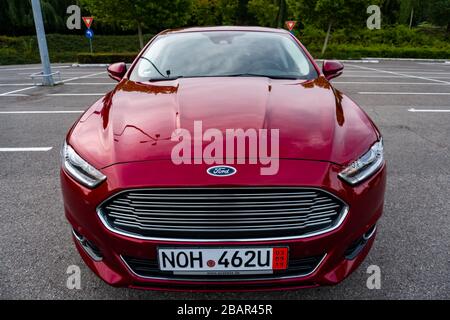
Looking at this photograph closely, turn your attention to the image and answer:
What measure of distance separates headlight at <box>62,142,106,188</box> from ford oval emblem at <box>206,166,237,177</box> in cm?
49

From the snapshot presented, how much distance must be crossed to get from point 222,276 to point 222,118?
79cm

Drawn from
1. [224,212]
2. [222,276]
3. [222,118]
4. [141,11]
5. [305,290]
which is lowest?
[305,290]

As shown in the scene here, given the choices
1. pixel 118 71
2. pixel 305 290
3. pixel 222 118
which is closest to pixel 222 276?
pixel 305 290

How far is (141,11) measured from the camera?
2050 centimetres

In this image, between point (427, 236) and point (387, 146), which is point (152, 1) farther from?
point (427, 236)

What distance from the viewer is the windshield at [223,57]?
8.68ft

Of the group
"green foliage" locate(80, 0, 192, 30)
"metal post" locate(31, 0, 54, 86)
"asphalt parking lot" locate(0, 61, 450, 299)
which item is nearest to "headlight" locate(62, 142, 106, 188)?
"asphalt parking lot" locate(0, 61, 450, 299)

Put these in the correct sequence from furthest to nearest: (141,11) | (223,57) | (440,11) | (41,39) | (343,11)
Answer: (440,11) → (141,11) → (343,11) → (41,39) → (223,57)

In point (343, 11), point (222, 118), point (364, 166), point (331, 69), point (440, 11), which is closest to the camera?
point (364, 166)

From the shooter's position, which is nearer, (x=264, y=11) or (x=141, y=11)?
(x=141, y=11)

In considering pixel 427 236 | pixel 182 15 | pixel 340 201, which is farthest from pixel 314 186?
pixel 182 15

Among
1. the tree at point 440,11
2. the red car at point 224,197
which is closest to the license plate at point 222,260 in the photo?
the red car at point 224,197

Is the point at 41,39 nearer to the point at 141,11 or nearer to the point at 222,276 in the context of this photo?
the point at 222,276
